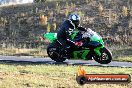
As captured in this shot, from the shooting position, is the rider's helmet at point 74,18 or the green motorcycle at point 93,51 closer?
the rider's helmet at point 74,18

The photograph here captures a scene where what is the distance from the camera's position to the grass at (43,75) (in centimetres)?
1750

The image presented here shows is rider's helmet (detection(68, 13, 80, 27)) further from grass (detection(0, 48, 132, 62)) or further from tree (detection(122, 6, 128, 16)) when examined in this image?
tree (detection(122, 6, 128, 16))

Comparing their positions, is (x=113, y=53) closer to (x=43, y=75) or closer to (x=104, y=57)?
(x=43, y=75)

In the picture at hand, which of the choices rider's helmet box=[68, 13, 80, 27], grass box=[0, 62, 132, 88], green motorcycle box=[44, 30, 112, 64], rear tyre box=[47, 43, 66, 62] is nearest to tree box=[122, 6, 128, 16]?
grass box=[0, 62, 132, 88]

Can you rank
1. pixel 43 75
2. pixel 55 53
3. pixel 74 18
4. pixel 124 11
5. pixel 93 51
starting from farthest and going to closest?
pixel 124 11
pixel 43 75
pixel 55 53
pixel 93 51
pixel 74 18

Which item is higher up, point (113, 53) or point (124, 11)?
point (124, 11)

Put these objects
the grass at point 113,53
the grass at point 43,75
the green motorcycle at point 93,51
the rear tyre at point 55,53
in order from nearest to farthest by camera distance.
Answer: the green motorcycle at point 93,51 → the rear tyre at point 55,53 → the grass at point 43,75 → the grass at point 113,53

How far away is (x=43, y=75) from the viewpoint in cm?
2014

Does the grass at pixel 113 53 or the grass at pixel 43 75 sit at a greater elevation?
the grass at pixel 43 75

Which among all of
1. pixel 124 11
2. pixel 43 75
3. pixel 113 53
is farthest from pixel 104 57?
pixel 124 11

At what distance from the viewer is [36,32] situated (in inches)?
1818

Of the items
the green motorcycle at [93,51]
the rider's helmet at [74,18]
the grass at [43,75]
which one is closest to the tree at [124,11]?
the grass at [43,75]

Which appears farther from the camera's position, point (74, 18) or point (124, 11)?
point (124, 11)

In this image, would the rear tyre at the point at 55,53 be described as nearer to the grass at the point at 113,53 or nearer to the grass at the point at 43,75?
the grass at the point at 43,75
